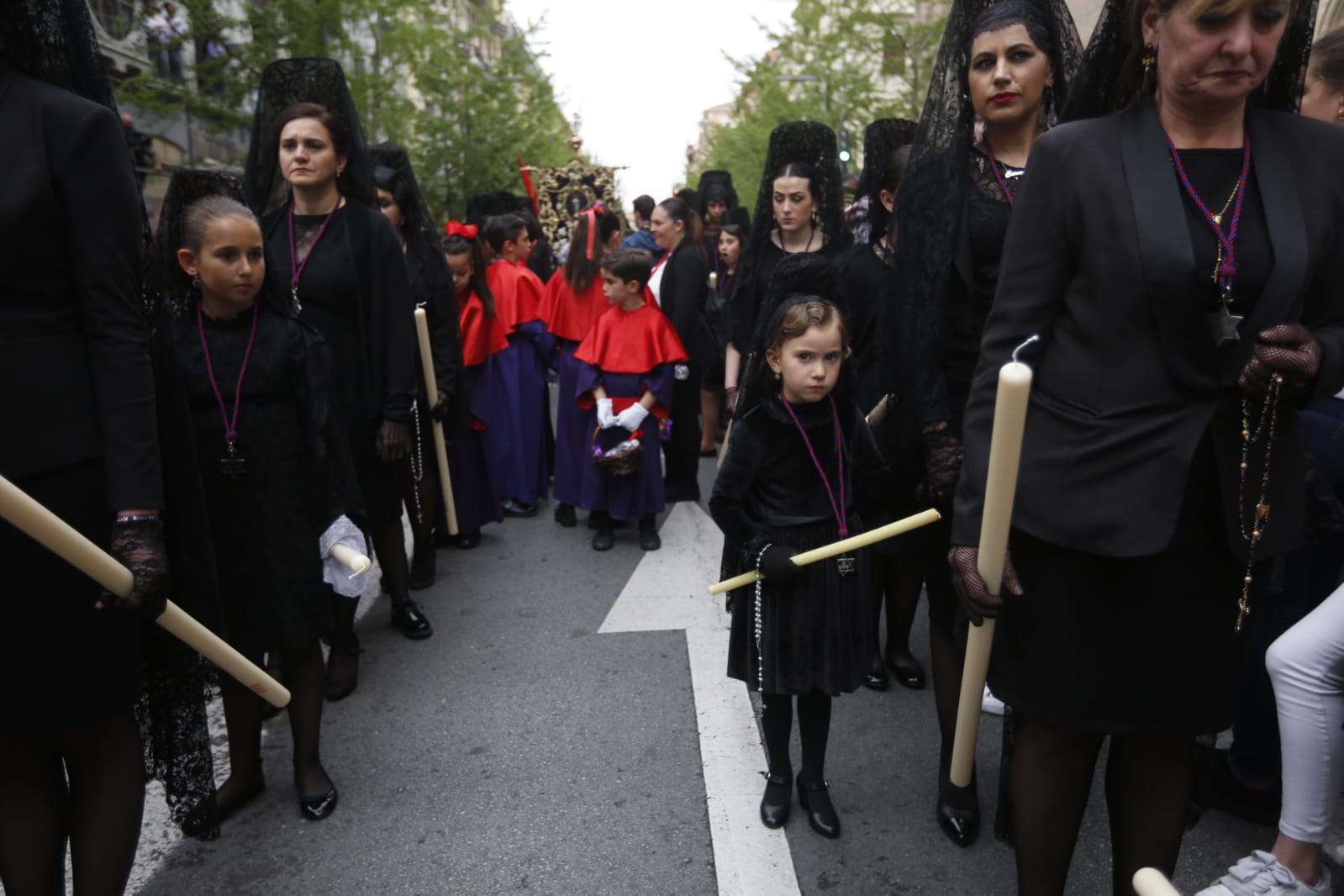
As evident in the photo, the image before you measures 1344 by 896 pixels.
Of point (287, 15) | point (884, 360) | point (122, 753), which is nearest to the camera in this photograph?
point (122, 753)

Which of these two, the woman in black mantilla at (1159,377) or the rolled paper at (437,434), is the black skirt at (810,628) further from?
the rolled paper at (437,434)

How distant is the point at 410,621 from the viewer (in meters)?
4.85

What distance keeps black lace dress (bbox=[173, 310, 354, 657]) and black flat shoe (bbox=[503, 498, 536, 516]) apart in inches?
154

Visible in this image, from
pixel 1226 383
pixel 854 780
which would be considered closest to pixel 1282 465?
pixel 1226 383

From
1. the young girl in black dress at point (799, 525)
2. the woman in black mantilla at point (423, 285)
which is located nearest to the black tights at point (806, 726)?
the young girl in black dress at point (799, 525)

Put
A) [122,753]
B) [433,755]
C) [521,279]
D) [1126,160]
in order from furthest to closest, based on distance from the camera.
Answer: [521,279], [433,755], [122,753], [1126,160]

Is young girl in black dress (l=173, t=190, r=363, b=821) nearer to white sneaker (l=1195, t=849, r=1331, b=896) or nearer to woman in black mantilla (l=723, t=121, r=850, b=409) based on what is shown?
woman in black mantilla (l=723, t=121, r=850, b=409)

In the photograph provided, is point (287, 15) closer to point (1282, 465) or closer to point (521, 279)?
point (521, 279)

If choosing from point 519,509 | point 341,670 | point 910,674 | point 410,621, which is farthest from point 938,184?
point 519,509

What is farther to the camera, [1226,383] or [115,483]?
[115,483]

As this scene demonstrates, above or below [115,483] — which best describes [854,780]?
below

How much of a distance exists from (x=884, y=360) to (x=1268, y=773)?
5.61 feet

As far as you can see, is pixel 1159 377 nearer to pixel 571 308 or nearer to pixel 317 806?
pixel 317 806

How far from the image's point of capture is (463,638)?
4.85m
